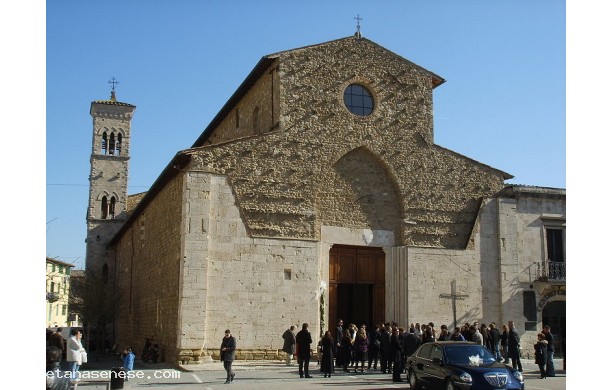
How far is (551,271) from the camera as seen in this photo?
22.9 metres

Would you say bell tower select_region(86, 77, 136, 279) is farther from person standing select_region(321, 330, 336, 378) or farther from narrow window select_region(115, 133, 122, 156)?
person standing select_region(321, 330, 336, 378)

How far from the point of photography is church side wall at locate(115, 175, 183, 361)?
2017cm

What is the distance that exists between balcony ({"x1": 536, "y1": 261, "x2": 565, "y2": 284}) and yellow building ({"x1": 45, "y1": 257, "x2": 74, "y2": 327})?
117 ft

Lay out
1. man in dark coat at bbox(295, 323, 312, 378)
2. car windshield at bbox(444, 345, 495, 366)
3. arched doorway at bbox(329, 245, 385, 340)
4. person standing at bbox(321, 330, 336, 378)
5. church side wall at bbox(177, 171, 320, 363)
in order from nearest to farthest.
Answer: car windshield at bbox(444, 345, 495, 366) < man in dark coat at bbox(295, 323, 312, 378) < person standing at bbox(321, 330, 336, 378) < church side wall at bbox(177, 171, 320, 363) < arched doorway at bbox(329, 245, 385, 340)

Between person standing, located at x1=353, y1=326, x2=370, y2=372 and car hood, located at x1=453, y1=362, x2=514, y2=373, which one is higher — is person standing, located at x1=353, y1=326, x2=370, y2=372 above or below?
below

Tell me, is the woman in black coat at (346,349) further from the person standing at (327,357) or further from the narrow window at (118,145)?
the narrow window at (118,145)

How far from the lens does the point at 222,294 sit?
19.2m

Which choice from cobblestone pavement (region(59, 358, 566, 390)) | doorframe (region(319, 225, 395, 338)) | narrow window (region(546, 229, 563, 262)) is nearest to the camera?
cobblestone pavement (region(59, 358, 566, 390))

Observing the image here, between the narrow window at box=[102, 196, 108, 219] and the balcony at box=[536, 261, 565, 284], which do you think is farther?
the narrow window at box=[102, 196, 108, 219]

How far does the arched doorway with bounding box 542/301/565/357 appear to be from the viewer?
2292cm

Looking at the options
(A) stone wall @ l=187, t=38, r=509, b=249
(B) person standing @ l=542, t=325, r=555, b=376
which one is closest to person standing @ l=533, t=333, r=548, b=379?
(B) person standing @ l=542, t=325, r=555, b=376

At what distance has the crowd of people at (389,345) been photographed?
16.5 metres

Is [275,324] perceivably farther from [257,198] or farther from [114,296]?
[114,296]

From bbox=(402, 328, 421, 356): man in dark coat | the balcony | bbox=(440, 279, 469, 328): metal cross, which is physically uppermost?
the balcony
